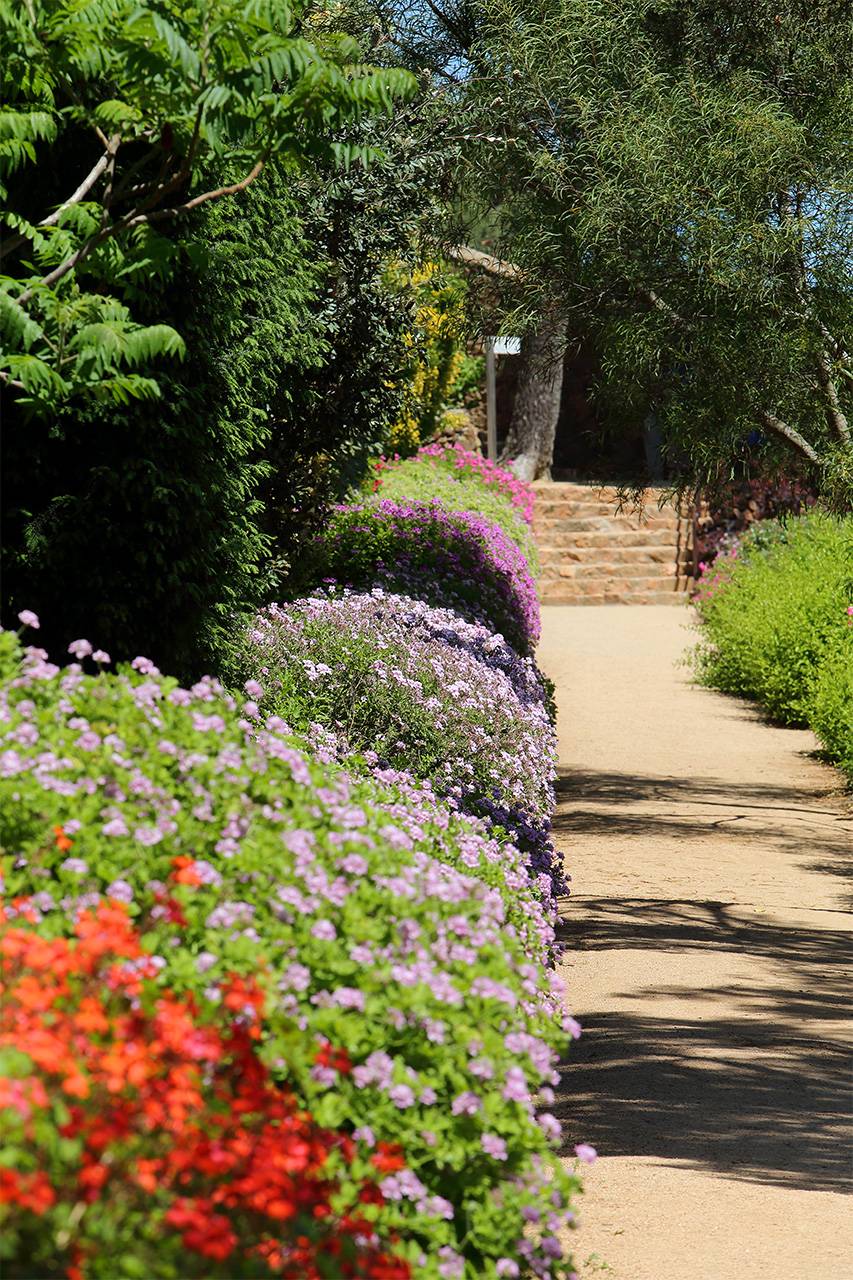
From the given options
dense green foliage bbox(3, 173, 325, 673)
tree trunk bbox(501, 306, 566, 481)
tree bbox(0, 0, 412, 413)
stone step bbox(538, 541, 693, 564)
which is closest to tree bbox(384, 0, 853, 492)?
dense green foliage bbox(3, 173, 325, 673)

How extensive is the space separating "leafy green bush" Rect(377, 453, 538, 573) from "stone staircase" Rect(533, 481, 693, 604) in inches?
111

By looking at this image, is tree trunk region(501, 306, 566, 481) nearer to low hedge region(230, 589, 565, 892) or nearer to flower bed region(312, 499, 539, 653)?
flower bed region(312, 499, 539, 653)

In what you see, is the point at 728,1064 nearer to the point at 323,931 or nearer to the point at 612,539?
the point at 323,931

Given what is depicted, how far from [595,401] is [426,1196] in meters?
7.65

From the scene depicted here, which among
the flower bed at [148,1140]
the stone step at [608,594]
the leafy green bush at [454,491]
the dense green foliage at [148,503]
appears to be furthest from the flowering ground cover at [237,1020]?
the stone step at [608,594]

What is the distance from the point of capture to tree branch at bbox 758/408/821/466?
8.95 m

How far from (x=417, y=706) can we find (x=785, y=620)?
839 cm

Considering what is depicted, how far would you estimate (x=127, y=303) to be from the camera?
261 inches

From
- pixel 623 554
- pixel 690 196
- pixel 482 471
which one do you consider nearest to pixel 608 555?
pixel 623 554

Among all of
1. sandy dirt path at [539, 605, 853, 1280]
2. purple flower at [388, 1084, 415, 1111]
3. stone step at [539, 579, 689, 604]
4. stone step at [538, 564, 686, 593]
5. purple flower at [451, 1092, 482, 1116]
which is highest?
purple flower at [388, 1084, 415, 1111]

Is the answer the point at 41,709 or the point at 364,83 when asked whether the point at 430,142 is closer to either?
the point at 364,83

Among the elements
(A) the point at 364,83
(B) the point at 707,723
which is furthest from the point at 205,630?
(B) the point at 707,723

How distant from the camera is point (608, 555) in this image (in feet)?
79.9

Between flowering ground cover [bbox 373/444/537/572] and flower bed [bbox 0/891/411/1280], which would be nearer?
flower bed [bbox 0/891/411/1280]
